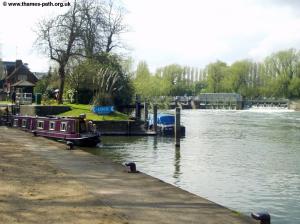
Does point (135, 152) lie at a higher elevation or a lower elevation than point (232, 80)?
lower

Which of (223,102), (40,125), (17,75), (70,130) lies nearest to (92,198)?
(70,130)

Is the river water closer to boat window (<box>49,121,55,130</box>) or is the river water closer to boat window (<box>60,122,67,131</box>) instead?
boat window (<box>60,122,67,131</box>)

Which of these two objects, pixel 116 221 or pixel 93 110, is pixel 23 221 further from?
pixel 93 110

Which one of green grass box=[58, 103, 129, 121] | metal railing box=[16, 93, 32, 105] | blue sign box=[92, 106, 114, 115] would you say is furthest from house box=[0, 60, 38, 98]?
blue sign box=[92, 106, 114, 115]

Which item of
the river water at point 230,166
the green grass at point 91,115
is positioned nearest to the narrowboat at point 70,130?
the river water at point 230,166

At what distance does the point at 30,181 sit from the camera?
13484 millimetres

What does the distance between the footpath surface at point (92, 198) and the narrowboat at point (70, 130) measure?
1417 cm

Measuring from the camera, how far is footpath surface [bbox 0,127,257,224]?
9680 millimetres

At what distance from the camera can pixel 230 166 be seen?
24484 mm

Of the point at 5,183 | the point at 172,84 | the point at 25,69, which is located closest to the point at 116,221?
the point at 5,183

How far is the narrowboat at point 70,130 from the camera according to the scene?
104 ft

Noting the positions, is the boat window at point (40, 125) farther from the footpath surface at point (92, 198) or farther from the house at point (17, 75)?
the house at point (17, 75)

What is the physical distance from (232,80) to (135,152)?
11346cm

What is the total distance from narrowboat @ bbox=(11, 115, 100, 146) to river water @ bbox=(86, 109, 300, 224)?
44.1 inches
